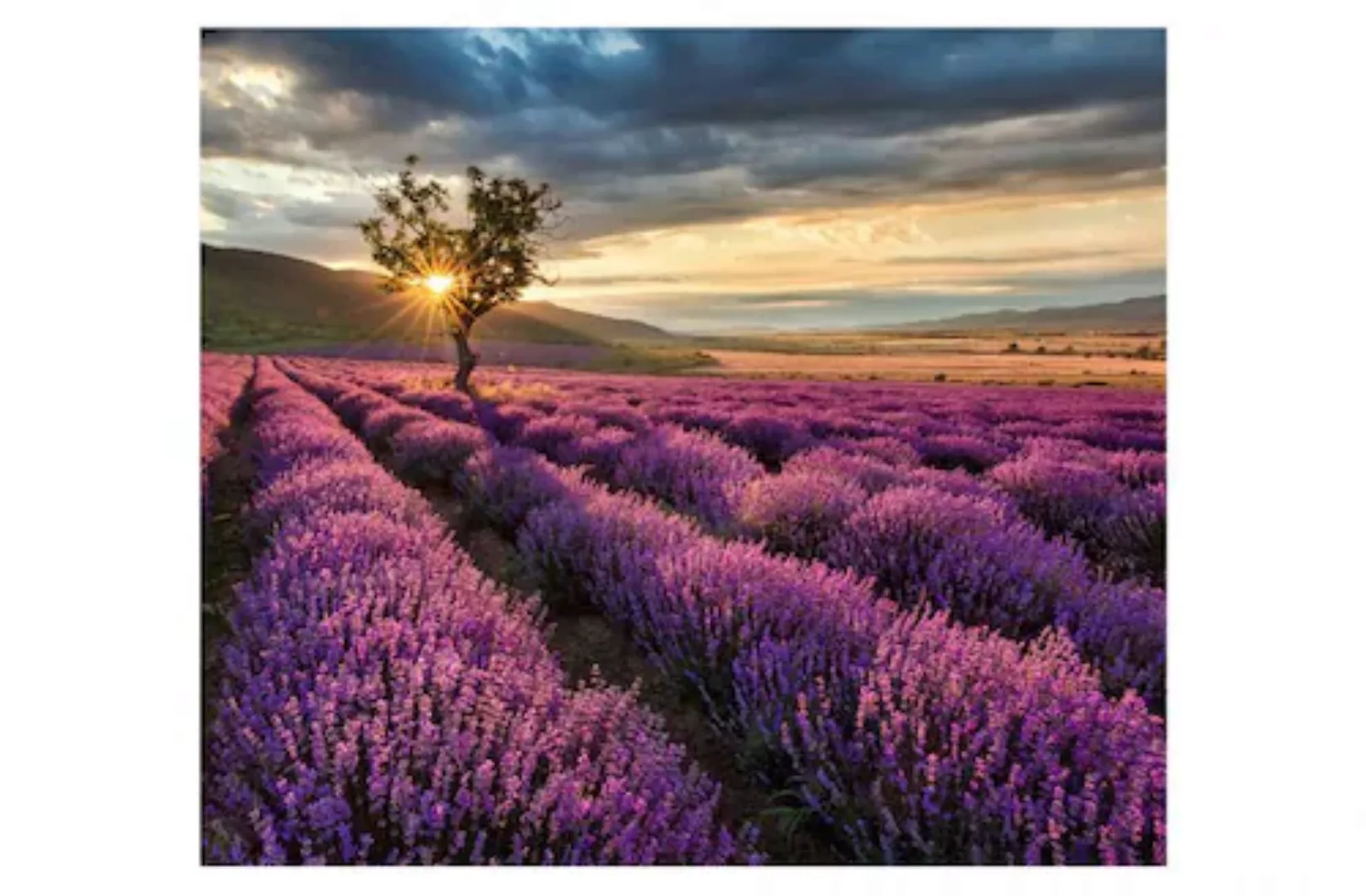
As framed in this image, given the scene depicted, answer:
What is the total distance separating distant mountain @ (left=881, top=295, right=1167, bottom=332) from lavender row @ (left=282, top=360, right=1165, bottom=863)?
1.04 metres

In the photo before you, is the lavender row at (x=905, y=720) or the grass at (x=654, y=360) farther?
the grass at (x=654, y=360)

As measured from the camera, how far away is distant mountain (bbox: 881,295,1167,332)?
10.2 feet

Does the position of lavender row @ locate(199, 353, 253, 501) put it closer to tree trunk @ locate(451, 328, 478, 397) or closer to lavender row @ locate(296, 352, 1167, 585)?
lavender row @ locate(296, 352, 1167, 585)

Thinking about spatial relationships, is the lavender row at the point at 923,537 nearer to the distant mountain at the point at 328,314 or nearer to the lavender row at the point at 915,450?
the lavender row at the point at 915,450

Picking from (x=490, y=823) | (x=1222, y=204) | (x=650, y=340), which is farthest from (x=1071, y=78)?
(x=490, y=823)

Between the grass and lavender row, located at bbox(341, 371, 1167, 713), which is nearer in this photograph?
lavender row, located at bbox(341, 371, 1167, 713)

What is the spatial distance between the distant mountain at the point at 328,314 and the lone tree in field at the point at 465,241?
8cm

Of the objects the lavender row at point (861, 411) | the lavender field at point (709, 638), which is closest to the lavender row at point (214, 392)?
the lavender field at point (709, 638)

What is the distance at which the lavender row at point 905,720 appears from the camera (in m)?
1.97

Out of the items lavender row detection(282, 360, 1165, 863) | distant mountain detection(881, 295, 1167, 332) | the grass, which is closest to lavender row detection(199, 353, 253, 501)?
the grass

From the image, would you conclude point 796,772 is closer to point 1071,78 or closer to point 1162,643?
point 1162,643

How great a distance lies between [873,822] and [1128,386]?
1.88m
